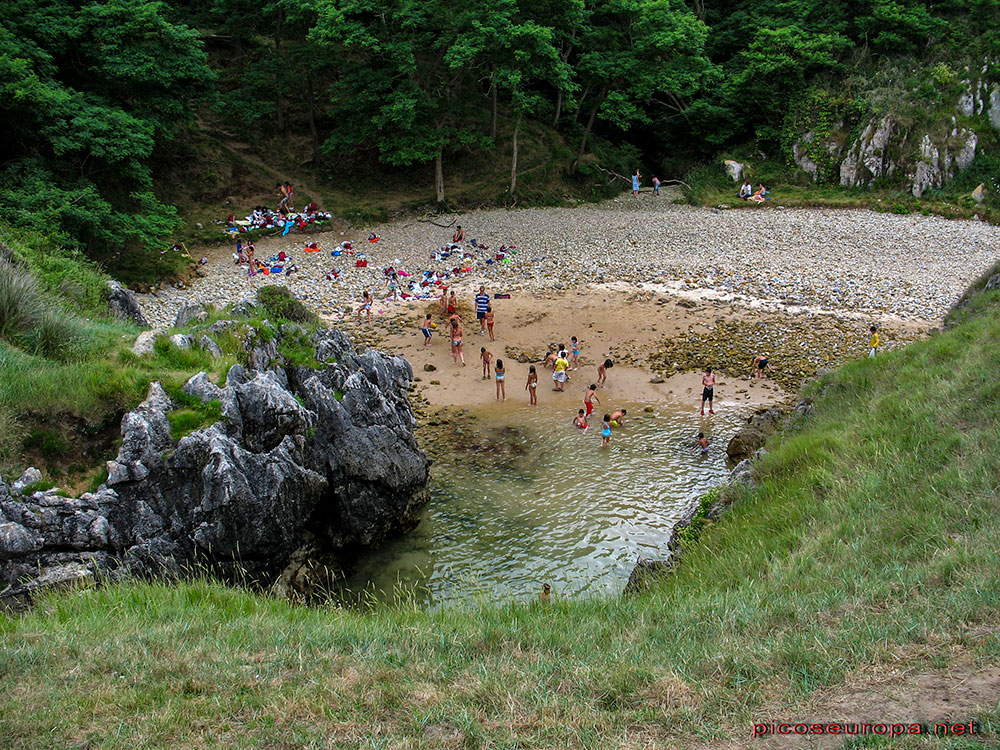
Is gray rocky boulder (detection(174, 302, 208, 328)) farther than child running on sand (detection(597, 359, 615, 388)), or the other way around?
child running on sand (detection(597, 359, 615, 388))

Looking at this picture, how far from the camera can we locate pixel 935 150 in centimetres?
3089

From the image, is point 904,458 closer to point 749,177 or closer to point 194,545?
point 194,545

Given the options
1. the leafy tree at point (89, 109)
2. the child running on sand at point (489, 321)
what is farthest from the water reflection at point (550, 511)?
the leafy tree at point (89, 109)

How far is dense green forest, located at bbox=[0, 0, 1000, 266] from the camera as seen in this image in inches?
916

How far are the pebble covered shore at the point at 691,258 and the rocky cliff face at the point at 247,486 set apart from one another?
37.4 ft

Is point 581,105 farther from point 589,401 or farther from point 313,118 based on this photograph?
point 589,401

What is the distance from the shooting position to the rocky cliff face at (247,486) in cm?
797

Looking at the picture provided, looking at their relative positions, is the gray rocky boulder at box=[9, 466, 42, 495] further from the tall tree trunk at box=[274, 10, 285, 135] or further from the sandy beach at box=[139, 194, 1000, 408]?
the tall tree trunk at box=[274, 10, 285, 135]

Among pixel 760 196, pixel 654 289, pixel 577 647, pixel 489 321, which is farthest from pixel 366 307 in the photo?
pixel 760 196

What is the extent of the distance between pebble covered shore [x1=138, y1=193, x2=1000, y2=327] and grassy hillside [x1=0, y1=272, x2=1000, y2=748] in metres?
15.6

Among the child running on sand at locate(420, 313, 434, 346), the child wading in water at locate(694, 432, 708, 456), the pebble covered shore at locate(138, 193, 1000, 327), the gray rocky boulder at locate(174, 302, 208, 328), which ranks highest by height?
the pebble covered shore at locate(138, 193, 1000, 327)

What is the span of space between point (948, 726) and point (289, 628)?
18.3 feet

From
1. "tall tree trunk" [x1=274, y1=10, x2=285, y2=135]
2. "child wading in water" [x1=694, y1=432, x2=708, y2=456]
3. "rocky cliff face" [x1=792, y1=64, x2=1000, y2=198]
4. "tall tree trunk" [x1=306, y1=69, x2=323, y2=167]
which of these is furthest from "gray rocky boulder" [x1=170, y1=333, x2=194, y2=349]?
"rocky cliff face" [x1=792, y1=64, x2=1000, y2=198]

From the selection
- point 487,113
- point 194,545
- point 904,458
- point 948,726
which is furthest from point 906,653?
point 487,113
